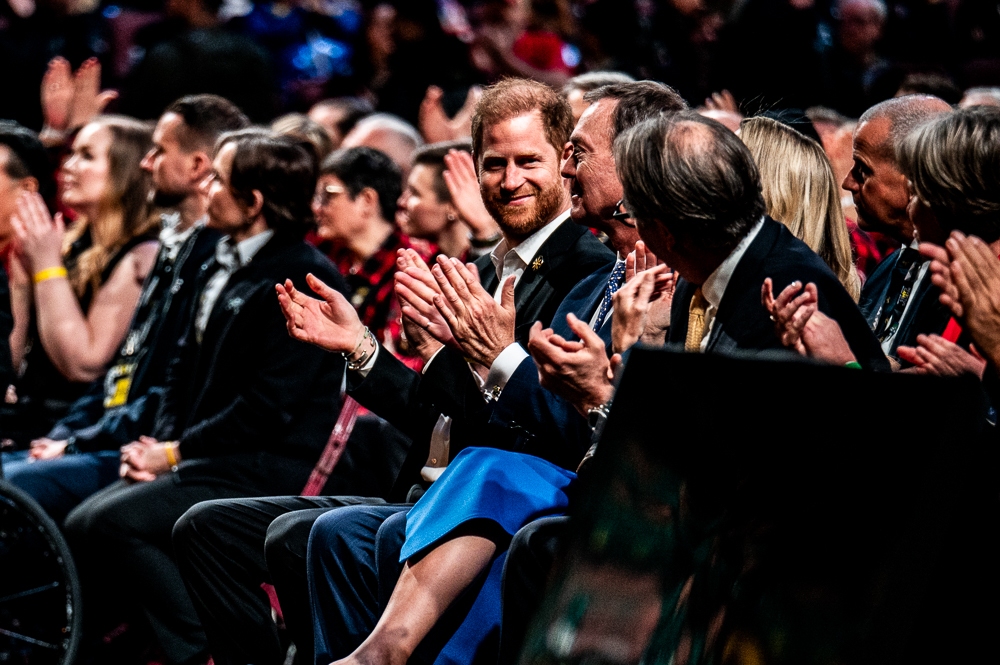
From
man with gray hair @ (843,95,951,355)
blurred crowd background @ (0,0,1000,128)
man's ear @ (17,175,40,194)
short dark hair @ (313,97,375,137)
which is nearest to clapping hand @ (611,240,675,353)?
man with gray hair @ (843,95,951,355)

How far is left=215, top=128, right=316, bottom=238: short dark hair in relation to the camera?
4.27 meters

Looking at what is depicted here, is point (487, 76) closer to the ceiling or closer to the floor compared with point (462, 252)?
closer to the ceiling

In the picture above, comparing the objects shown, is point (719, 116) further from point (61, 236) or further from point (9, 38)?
point (9, 38)

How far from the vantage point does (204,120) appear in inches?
196

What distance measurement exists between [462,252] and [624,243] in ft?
5.96

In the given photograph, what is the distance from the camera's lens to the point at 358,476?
387cm

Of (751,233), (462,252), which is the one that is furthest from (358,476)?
(751,233)

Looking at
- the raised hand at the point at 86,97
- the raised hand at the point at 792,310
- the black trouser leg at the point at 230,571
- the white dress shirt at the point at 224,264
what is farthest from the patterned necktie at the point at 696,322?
the raised hand at the point at 86,97

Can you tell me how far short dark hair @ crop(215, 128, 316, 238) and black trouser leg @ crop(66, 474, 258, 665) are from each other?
92 centimetres

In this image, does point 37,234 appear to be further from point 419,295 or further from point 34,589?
point 419,295

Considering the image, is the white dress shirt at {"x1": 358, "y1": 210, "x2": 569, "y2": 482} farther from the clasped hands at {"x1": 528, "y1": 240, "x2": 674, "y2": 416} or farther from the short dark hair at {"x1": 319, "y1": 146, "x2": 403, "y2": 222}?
the short dark hair at {"x1": 319, "y1": 146, "x2": 403, "y2": 222}

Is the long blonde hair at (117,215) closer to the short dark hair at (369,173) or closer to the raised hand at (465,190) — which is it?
the short dark hair at (369,173)

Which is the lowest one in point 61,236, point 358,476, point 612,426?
point 358,476

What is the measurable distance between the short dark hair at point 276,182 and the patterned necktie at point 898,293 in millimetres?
1979
